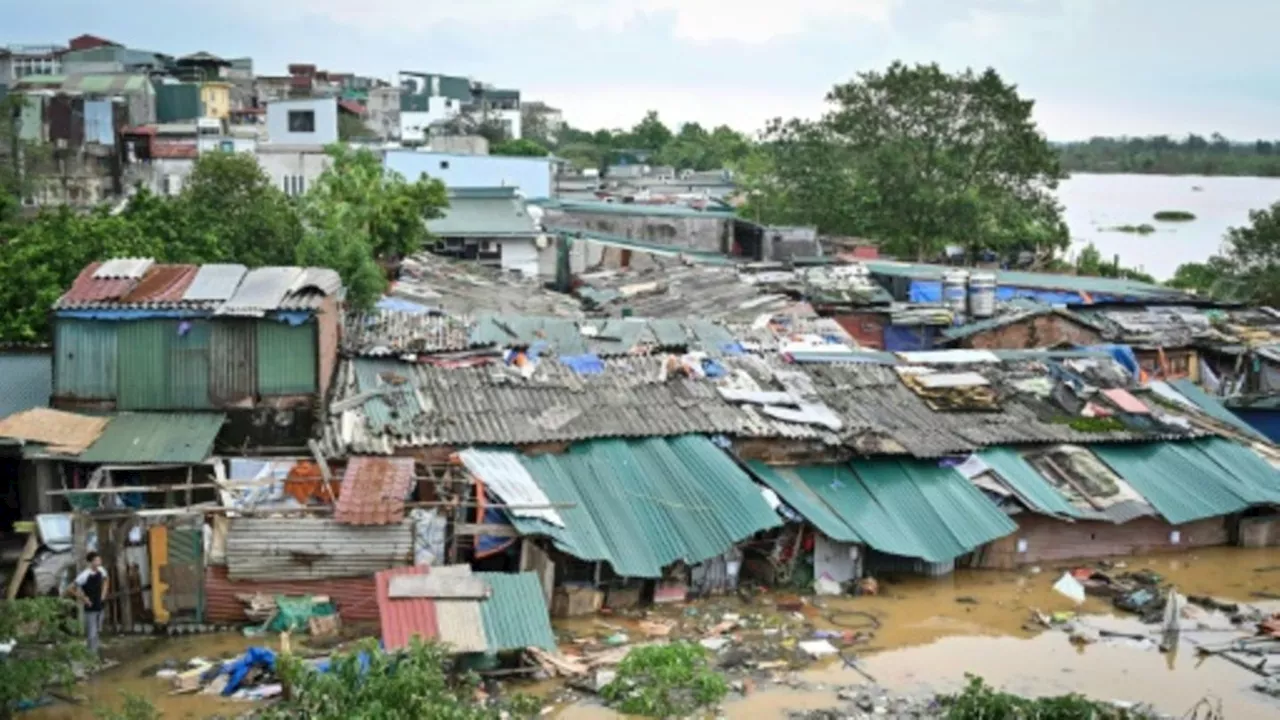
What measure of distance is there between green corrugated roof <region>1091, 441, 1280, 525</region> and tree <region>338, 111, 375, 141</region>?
34.4 m

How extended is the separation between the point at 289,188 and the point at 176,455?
24922 millimetres

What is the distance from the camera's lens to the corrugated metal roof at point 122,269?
541 inches

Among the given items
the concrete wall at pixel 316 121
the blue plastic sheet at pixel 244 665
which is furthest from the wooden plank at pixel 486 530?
the concrete wall at pixel 316 121

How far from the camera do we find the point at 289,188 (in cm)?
3606

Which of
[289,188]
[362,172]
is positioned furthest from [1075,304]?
[289,188]

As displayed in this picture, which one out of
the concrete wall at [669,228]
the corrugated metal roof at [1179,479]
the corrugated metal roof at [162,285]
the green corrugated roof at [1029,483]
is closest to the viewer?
the corrugated metal roof at [162,285]

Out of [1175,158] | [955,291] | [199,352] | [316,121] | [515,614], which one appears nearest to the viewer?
[515,614]

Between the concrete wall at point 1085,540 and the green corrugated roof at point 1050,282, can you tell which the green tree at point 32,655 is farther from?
the green corrugated roof at point 1050,282

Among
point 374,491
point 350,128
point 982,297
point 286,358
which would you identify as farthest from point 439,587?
point 350,128

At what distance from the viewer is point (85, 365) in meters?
13.3

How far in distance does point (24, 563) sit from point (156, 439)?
1826mm

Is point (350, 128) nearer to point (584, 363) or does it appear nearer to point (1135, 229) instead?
point (584, 363)

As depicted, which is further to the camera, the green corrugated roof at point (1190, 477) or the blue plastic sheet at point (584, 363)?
the blue plastic sheet at point (584, 363)

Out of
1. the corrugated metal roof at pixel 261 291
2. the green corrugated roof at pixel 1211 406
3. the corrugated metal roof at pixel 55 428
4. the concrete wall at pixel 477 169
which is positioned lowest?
the green corrugated roof at pixel 1211 406
